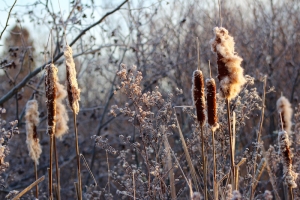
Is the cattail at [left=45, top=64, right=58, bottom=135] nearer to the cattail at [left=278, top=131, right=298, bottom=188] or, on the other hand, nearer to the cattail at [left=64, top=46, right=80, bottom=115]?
the cattail at [left=64, top=46, right=80, bottom=115]

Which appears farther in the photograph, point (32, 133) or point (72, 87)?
point (32, 133)

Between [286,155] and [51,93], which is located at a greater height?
[51,93]

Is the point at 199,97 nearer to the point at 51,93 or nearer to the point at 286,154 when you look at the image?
the point at 286,154

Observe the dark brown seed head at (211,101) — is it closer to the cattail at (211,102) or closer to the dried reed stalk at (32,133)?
the cattail at (211,102)

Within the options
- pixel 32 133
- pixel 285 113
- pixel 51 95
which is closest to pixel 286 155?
pixel 285 113

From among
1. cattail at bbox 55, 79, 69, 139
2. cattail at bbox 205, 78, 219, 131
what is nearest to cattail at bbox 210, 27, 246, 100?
cattail at bbox 205, 78, 219, 131

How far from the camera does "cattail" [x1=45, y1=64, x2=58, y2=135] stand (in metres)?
1.81

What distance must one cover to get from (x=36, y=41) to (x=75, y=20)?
18.1ft

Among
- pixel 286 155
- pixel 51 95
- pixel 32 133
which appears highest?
pixel 51 95

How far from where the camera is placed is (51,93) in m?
1.81

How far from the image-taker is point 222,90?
185 cm

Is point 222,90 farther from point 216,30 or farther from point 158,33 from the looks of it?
point 158,33

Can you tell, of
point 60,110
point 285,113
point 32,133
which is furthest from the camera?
point 285,113

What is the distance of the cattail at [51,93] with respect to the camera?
5.94 ft
